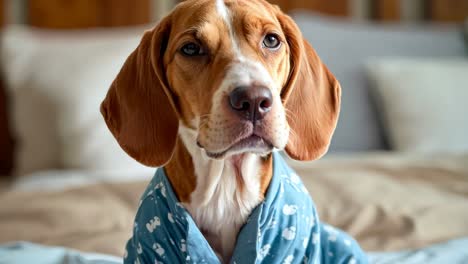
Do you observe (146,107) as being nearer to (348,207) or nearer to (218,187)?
(218,187)

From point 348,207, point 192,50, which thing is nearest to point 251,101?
point 192,50

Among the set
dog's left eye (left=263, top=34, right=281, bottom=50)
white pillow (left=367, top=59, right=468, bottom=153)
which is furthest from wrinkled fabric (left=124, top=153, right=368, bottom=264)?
white pillow (left=367, top=59, right=468, bottom=153)

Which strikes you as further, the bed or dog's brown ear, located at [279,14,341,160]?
the bed

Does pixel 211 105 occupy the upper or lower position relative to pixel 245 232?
upper

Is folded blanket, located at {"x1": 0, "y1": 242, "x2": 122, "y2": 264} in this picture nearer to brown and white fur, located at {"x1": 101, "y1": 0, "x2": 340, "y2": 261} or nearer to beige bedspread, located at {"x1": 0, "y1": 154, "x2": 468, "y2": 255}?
beige bedspread, located at {"x1": 0, "y1": 154, "x2": 468, "y2": 255}

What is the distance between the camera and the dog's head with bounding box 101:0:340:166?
1.08 m

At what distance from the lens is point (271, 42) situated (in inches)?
48.2

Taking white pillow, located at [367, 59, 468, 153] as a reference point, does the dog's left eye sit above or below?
above

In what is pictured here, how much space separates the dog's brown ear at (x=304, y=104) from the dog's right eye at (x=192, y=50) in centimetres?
21

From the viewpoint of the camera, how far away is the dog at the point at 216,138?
114cm

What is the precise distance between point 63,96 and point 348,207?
1258mm

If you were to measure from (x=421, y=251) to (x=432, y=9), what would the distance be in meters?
2.23

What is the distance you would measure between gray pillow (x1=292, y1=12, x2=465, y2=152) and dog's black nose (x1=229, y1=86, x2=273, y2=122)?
165 centimetres

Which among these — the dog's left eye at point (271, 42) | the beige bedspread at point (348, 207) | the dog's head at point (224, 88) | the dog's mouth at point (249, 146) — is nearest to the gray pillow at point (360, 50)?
the beige bedspread at point (348, 207)
